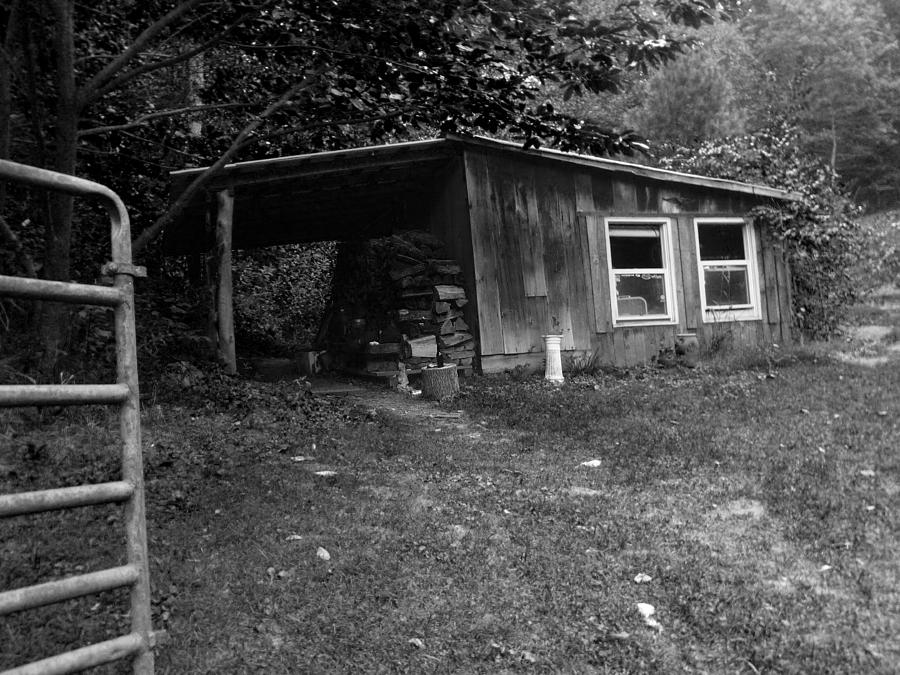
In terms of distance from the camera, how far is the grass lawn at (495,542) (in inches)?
123

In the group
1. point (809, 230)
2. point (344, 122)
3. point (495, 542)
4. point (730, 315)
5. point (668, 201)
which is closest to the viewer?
point (495, 542)

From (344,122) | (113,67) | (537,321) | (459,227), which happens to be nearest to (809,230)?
(537,321)

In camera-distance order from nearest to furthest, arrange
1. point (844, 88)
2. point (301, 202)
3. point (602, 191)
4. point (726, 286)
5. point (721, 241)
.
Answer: point (602, 191), point (301, 202), point (726, 286), point (721, 241), point (844, 88)

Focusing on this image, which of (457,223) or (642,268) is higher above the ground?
(457,223)

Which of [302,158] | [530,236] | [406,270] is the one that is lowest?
[406,270]

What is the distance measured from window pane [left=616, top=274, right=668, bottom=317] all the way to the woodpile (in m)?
2.80

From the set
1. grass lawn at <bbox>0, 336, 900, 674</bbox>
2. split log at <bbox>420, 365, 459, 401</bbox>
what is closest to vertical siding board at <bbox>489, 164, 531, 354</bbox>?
split log at <bbox>420, 365, 459, 401</bbox>

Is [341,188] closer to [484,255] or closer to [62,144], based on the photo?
[484,255]

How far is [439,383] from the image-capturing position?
31.7 ft

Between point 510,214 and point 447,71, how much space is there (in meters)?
5.25

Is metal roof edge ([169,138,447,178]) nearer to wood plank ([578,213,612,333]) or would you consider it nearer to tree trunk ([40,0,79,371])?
wood plank ([578,213,612,333])

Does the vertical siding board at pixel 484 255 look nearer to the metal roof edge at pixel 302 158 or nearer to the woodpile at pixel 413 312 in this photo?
the woodpile at pixel 413 312

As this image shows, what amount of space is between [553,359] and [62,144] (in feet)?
24.6

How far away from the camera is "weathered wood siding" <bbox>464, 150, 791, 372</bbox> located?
38.3 ft
